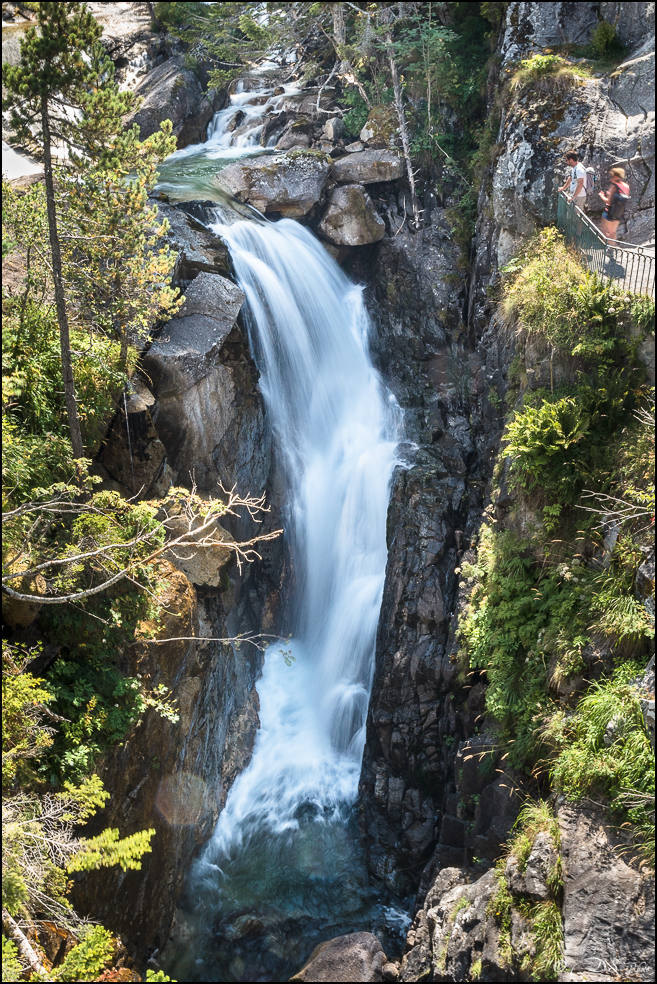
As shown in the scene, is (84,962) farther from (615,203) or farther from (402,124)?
(402,124)

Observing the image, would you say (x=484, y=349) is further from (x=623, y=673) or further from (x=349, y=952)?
(x=349, y=952)

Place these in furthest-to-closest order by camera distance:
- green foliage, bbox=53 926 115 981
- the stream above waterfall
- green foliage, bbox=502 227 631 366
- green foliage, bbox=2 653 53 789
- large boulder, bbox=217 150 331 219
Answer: large boulder, bbox=217 150 331 219
the stream above waterfall
green foliage, bbox=502 227 631 366
green foliage, bbox=2 653 53 789
green foliage, bbox=53 926 115 981

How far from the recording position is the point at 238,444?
47.0 ft

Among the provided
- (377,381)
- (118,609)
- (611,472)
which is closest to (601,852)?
(611,472)

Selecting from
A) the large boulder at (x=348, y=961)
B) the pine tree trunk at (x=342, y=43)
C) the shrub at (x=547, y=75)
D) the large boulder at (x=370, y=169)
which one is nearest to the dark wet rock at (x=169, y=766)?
the large boulder at (x=348, y=961)

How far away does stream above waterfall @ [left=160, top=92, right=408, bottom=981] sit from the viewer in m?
11.3

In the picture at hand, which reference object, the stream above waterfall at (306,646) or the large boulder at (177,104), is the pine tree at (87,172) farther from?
the large boulder at (177,104)

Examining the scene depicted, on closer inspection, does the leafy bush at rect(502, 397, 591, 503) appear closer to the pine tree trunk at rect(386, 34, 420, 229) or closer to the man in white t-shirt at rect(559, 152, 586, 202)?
the man in white t-shirt at rect(559, 152, 586, 202)

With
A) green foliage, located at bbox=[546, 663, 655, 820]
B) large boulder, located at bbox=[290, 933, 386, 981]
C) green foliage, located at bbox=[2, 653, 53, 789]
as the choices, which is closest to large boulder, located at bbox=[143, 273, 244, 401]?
green foliage, located at bbox=[2, 653, 53, 789]

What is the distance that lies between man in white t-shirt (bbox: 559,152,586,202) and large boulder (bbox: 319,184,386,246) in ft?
25.8

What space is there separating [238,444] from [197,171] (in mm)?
9738

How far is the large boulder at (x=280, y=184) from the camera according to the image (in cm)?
1773

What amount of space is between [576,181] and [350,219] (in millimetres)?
8416

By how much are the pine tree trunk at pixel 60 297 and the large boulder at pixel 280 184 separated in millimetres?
9855
